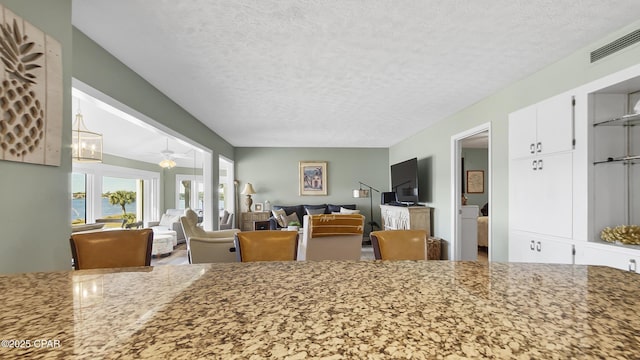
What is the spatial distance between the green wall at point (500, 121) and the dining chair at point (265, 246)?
2.70 meters

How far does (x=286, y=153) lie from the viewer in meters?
7.88

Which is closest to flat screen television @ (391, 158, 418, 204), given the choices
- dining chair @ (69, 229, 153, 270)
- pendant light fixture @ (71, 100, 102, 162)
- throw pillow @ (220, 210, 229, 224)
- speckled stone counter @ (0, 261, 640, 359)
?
throw pillow @ (220, 210, 229, 224)

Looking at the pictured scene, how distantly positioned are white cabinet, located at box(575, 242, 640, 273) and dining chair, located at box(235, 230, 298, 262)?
2270 millimetres

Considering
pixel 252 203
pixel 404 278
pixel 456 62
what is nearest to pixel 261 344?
pixel 404 278

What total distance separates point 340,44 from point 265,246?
170cm

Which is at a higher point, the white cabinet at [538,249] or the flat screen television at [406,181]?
the flat screen television at [406,181]

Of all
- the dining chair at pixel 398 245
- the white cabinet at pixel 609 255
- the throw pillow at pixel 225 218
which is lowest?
the throw pillow at pixel 225 218

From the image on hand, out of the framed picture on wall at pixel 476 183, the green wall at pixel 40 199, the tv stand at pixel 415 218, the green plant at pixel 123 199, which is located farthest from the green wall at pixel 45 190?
the framed picture on wall at pixel 476 183

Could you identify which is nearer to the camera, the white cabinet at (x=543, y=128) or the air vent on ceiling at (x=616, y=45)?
the air vent on ceiling at (x=616, y=45)

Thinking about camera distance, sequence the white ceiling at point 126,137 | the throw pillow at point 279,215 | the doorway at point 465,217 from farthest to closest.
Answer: the throw pillow at point 279,215
the white ceiling at point 126,137
the doorway at point 465,217

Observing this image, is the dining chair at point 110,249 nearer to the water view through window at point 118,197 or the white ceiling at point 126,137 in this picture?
the white ceiling at point 126,137

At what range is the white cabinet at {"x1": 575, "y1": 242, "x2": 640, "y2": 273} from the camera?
202cm

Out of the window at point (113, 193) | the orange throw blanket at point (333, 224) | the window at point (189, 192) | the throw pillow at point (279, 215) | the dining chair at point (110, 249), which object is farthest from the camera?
the window at point (189, 192)

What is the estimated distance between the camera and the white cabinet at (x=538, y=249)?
2559mm
